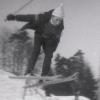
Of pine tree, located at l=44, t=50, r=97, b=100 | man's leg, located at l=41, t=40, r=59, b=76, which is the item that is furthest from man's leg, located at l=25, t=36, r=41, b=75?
pine tree, located at l=44, t=50, r=97, b=100

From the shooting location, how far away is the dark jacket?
6703 millimetres

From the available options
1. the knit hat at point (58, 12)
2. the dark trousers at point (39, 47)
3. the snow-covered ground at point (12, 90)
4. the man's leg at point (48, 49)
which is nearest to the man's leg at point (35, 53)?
the dark trousers at point (39, 47)

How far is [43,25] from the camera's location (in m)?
6.75

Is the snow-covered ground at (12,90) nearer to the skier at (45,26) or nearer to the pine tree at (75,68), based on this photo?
the skier at (45,26)

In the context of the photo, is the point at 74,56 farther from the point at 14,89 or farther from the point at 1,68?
the point at 14,89

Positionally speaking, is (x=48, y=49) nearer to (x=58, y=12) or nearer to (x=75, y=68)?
(x=58, y=12)

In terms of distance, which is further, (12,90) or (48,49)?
(12,90)

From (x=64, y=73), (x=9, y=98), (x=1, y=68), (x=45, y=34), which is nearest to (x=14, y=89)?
(x=9, y=98)

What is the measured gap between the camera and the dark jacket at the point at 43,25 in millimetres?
6703

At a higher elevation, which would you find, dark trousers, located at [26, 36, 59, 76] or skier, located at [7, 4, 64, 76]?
skier, located at [7, 4, 64, 76]

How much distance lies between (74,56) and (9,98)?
4.35 meters

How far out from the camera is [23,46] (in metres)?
11.7

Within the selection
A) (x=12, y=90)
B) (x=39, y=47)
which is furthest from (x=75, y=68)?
(x=39, y=47)

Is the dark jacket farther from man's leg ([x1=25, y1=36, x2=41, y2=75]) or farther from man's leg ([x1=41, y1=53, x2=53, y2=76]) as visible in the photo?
man's leg ([x1=41, y1=53, x2=53, y2=76])
